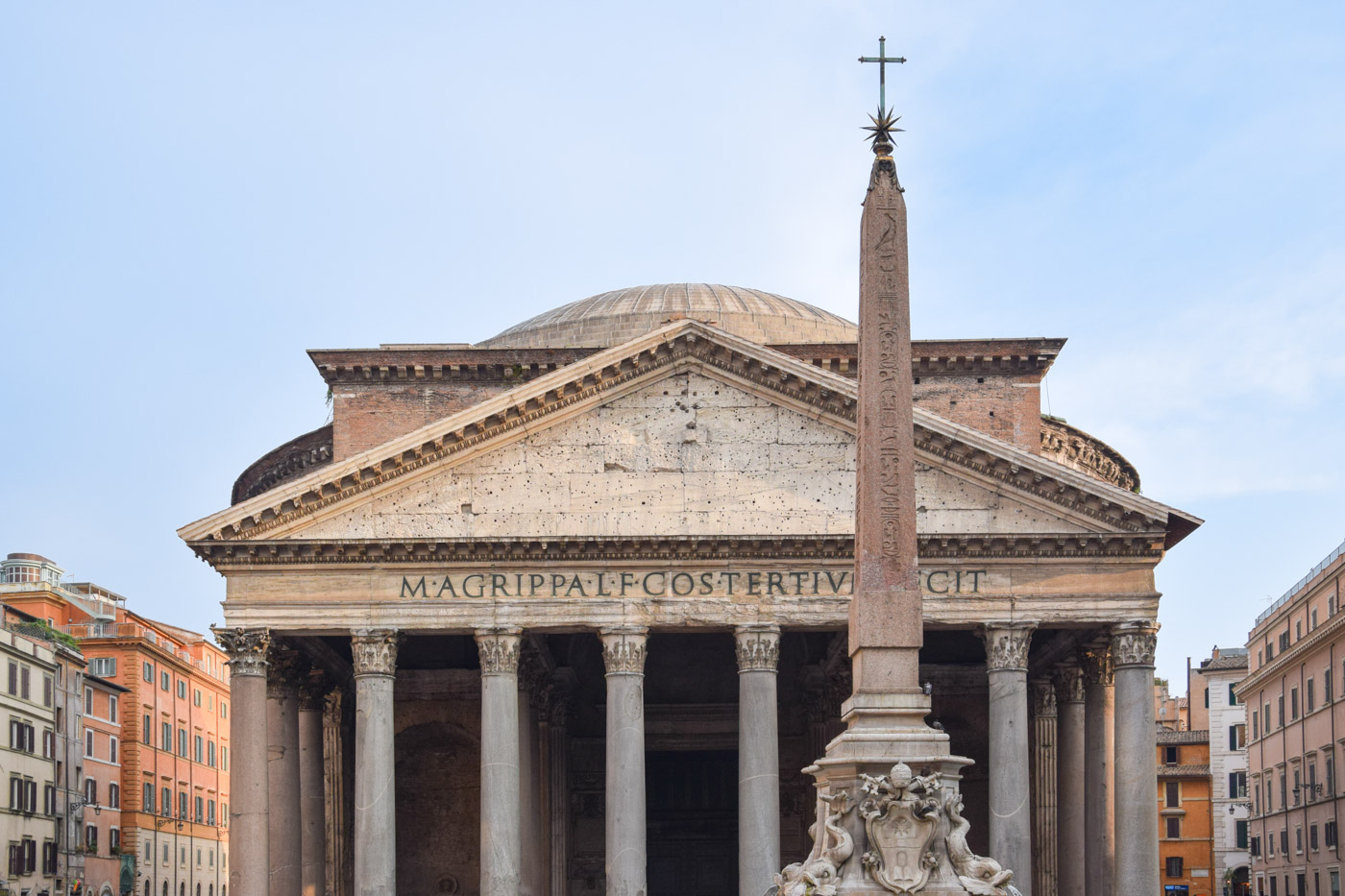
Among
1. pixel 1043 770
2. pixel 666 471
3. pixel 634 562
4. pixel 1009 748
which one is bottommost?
pixel 1043 770

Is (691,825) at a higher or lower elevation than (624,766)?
lower

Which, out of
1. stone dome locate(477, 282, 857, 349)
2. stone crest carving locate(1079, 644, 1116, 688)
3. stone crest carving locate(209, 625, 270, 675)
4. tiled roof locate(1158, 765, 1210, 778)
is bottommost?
tiled roof locate(1158, 765, 1210, 778)

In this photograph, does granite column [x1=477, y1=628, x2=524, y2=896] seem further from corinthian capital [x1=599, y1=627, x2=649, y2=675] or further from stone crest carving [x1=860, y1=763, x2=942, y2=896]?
stone crest carving [x1=860, y1=763, x2=942, y2=896]

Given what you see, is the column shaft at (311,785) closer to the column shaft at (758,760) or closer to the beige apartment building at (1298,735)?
the column shaft at (758,760)

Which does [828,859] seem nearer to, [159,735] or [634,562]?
[634,562]

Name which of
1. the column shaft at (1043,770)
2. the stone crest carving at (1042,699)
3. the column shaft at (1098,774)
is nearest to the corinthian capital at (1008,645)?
the column shaft at (1098,774)

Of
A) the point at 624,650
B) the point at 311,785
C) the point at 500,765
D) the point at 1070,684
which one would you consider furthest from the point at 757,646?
the point at 311,785

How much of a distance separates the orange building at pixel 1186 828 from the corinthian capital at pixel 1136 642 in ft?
134

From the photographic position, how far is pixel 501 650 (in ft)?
99.5

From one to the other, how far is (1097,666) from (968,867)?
2099 centimetres

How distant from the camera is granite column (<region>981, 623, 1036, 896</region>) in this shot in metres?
29.4

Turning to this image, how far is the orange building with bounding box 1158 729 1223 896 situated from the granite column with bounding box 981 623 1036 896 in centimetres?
4080

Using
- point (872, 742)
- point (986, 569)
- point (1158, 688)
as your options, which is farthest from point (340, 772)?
point (1158, 688)

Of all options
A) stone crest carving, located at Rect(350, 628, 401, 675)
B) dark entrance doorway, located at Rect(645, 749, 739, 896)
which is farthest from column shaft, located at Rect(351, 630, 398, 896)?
dark entrance doorway, located at Rect(645, 749, 739, 896)
